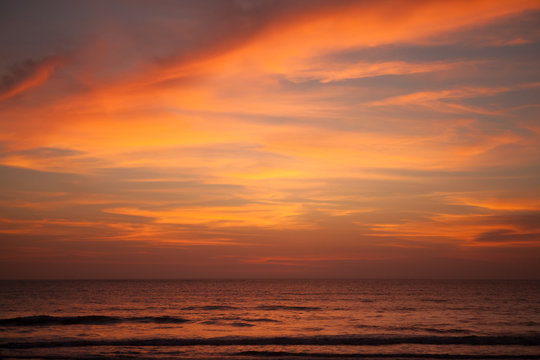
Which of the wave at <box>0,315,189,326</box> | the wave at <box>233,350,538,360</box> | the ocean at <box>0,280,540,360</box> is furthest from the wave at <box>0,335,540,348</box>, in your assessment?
the wave at <box>0,315,189,326</box>

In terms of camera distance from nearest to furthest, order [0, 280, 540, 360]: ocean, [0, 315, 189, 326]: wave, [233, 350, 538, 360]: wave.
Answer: [233, 350, 538, 360]: wave
[0, 280, 540, 360]: ocean
[0, 315, 189, 326]: wave

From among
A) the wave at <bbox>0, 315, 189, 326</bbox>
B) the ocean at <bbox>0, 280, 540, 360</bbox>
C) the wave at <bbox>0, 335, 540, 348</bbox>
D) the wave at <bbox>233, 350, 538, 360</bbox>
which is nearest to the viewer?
the wave at <bbox>233, 350, 538, 360</bbox>

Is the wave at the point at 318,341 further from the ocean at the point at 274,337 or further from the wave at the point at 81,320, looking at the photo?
the wave at the point at 81,320

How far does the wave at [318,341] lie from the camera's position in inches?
1118

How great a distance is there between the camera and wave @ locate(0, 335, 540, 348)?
28406 mm

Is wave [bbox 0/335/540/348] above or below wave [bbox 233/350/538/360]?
below

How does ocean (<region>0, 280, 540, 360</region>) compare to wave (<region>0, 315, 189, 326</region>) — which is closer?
ocean (<region>0, 280, 540, 360</region>)

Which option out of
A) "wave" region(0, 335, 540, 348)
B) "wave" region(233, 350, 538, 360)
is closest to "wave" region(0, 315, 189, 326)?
"wave" region(0, 335, 540, 348)

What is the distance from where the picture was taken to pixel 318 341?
29.8m

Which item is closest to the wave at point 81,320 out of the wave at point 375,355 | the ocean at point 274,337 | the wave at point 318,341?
the ocean at point 274,337

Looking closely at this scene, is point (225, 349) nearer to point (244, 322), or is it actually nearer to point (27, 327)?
point (244, 322)

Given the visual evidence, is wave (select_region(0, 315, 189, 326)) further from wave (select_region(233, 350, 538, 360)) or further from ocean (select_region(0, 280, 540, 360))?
wave (select_region(233, 350, 538, 360))

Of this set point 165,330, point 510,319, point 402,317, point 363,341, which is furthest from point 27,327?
point 510,319

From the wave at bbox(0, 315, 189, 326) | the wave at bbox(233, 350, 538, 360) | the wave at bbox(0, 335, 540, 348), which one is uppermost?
the wave at bbox(233, 350, 538, 360)
